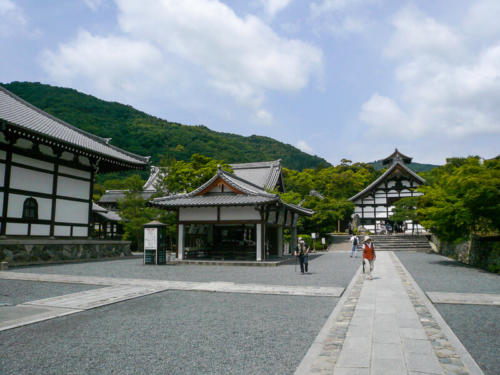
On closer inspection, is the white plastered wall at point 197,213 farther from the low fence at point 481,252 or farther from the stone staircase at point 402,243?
the stone staircase at point 402,243

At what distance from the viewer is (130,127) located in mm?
65500

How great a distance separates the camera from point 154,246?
1770 centimetres

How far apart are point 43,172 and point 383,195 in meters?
35.1

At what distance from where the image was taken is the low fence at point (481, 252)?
14323 millimetres

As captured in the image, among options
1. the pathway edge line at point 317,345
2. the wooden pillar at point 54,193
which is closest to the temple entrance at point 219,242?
the wooden pillar at point 54,193

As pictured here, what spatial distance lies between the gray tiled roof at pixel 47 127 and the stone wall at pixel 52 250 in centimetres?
486

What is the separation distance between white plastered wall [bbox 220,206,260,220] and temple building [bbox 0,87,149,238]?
22.1 ft

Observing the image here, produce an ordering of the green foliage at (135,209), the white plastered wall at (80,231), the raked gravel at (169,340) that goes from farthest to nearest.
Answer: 1. the green foliage at (135,209)
2. the white plastered wall at (80,231)
3. the raked gravel at (169,340)

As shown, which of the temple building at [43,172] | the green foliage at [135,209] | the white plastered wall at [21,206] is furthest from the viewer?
the green foliage at [135,209]

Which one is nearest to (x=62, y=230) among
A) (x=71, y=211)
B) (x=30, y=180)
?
(x=71, y=211)

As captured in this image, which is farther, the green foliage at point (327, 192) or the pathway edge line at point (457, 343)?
the green foliage at point (327, 192)

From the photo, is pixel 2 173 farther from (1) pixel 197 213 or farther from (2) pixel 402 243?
(2) pixel 402 243

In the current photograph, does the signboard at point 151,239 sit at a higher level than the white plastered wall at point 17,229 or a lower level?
lower

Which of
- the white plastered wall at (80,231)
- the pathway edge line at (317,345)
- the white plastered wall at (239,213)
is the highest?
the white plastered wall at (239,213)
